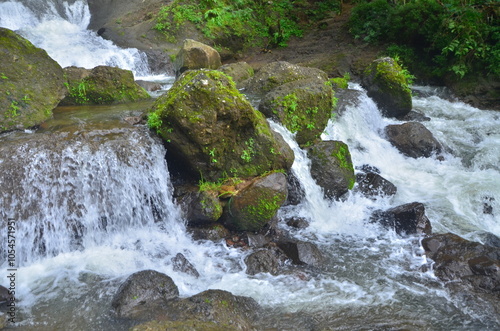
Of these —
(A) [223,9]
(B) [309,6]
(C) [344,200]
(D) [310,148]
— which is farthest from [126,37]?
(C) [344,200]

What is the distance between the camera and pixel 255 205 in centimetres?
627

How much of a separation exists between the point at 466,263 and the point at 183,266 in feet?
13.2

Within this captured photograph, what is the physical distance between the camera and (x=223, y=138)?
263 inches

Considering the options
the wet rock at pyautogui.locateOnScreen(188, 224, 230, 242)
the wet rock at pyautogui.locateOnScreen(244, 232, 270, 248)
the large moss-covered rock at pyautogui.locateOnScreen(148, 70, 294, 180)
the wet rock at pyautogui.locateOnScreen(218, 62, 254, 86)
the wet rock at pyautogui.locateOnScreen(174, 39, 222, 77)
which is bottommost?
the wet rock at pyautogui.locateOnScreen(244, 232, 270, 248)

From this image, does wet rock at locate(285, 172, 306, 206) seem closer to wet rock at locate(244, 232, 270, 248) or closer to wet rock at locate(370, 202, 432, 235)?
wet rock at locate(244, 232, 270, 248)

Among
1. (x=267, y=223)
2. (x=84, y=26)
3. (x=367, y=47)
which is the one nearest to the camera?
(x=267, y=223)

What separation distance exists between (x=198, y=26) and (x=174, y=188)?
1258 centimetres

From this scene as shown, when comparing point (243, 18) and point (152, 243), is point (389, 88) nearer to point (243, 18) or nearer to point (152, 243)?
point (152, 243)

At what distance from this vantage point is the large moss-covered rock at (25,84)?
6863mm

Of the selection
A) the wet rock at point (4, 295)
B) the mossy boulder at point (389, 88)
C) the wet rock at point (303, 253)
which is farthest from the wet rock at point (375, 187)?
the wet rock at point (4, 295)

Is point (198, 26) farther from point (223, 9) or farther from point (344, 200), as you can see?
point (344, 200)

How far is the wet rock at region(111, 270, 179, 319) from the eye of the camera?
462 cm

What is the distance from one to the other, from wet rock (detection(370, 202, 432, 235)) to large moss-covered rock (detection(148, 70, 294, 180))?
2031 millimetres

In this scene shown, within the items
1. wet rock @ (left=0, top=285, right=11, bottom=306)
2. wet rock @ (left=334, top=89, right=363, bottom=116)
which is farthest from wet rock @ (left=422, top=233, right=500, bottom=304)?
wet rock @ (left=0, top=285, right=11, bottom=306)
